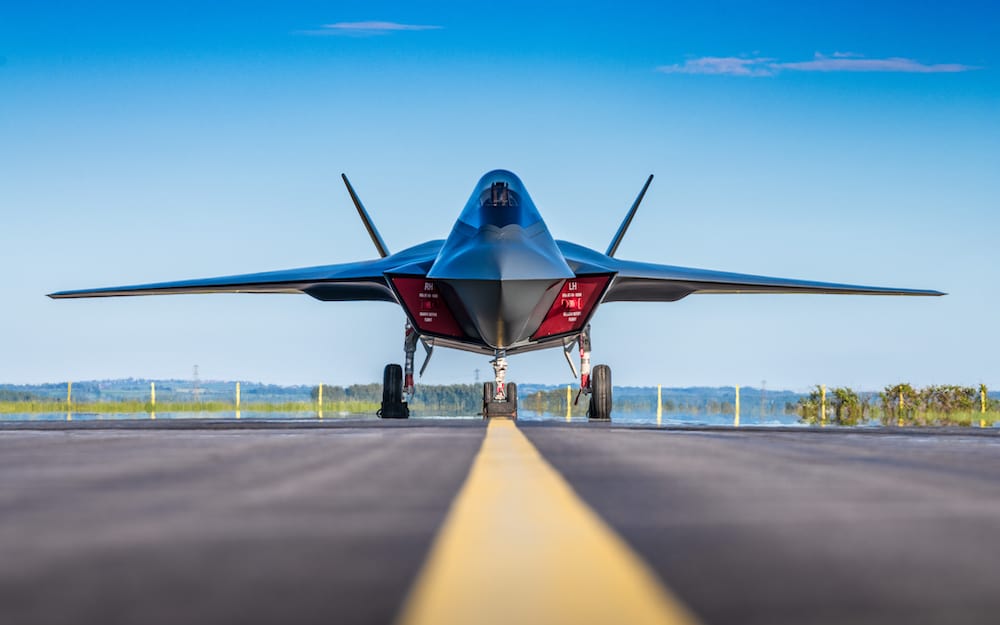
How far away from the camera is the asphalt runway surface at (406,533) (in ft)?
6.86

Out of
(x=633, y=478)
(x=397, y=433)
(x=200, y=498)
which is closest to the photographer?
(x=200, y=498)

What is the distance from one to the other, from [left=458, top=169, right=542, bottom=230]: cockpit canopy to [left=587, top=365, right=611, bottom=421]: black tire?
3790mm

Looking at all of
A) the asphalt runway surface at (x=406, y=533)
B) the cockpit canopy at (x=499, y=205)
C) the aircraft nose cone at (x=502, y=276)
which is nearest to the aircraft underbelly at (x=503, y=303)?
the aircraft nose cone at (x=502, y=276)

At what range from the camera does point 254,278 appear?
20.5 m

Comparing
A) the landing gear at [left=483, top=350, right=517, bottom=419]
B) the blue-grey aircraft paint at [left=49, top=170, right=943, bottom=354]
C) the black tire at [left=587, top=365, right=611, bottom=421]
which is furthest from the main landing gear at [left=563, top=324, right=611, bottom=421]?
the landing gear at [left=483, top=350, right=517, bottom=419]

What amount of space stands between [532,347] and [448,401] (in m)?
27.3

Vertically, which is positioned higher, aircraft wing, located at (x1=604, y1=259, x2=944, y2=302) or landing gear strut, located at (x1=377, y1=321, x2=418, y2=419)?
aircraft wing, located at (x1=604, y1=259, x2=944, y2=302)

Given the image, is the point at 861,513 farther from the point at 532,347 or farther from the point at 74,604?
the point at 532,347

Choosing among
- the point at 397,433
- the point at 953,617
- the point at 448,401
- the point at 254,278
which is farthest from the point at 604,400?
the point at 448,401

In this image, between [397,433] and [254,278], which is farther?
[254,278]

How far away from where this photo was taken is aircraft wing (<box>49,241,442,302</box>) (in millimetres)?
19453

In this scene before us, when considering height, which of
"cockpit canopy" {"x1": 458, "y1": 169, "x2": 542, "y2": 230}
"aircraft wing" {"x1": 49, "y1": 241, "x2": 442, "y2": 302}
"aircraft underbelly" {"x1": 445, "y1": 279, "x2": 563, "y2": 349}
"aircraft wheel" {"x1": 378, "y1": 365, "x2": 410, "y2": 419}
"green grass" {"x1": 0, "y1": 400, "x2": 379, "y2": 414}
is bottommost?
"green grass" {"x1": 0, "y1": 400, "x2": 379, "y2": 414}

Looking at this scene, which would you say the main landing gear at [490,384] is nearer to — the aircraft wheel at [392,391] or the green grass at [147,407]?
the aircraft wheel at [392,391]

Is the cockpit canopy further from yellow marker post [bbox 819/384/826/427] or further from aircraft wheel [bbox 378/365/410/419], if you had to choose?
yellow marker post [bbox 819/384/826/427]
